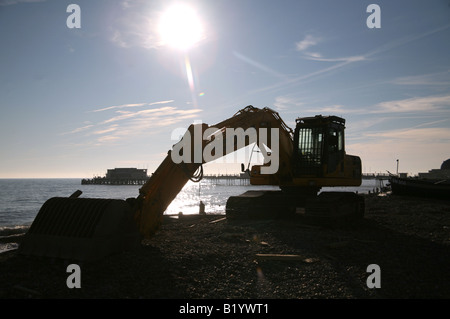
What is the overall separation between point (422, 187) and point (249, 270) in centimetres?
2801

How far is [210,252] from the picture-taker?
8.70 metres

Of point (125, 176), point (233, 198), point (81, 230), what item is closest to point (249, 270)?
point (81, 230)

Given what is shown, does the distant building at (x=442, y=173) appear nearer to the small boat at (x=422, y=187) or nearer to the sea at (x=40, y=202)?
the sea at (x=40, y=202)

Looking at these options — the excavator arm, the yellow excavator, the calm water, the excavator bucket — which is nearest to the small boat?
the yellow excavator

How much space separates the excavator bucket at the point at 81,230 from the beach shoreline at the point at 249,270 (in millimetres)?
231

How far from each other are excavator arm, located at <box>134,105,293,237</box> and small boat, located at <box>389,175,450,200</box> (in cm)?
2252

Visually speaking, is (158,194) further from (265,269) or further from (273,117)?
(273,117)

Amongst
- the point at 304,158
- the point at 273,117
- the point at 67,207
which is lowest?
the point at 67,207

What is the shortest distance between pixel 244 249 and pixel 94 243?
3.95 meters

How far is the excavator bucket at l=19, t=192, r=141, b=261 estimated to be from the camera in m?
7.33

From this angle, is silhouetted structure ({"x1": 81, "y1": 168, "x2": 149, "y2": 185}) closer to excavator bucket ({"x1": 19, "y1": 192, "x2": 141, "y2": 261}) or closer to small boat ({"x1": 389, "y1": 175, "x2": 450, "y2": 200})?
small boat ({"x1": 389, "y1": 175, "x2": 450, "y2": 200})

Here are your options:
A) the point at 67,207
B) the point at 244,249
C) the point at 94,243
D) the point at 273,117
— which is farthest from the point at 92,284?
the point at 273,117

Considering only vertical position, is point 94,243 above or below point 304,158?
below

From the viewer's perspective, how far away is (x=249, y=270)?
7352mm
